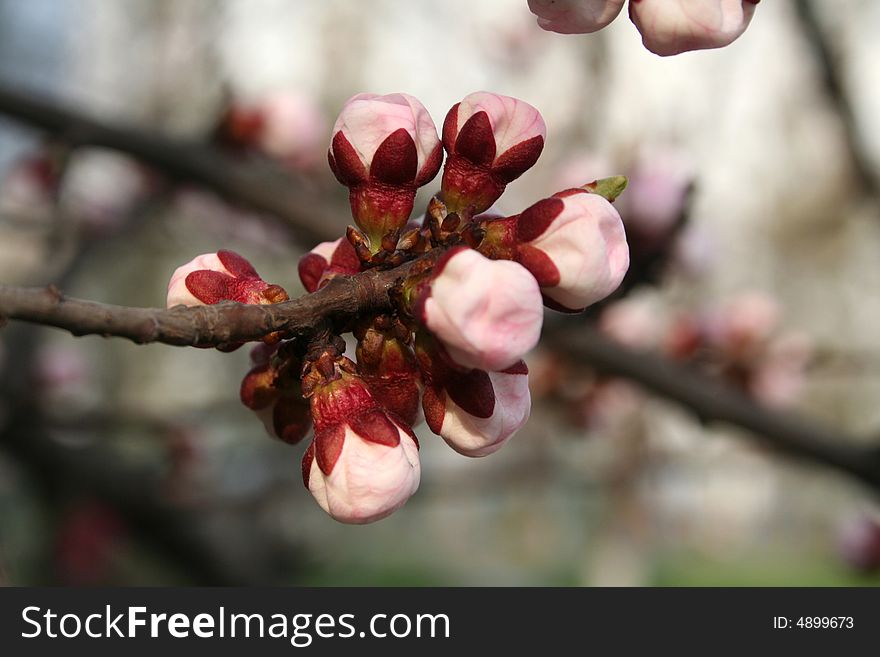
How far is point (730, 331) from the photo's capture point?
2773 mm

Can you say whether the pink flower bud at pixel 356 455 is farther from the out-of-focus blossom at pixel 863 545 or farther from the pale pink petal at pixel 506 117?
the out-of-focus blossom at pixel 863 545

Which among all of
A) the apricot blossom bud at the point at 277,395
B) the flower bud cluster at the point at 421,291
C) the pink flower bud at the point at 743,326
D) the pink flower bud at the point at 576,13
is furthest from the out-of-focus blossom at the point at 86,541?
the pink flower bud at the point at 576,13

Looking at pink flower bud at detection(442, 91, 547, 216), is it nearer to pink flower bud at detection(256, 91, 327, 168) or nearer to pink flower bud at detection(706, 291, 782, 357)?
pink flower bud at detection(256, 91, 327, 168)

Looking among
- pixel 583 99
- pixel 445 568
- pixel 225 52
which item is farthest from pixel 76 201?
pixel 445 568

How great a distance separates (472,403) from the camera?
2.55 ft

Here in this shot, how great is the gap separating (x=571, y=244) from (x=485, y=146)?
17 cm

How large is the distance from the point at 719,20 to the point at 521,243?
0.87 feet

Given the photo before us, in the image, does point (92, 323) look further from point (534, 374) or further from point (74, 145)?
point (534, 374)

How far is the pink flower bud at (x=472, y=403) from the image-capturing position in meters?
0.78

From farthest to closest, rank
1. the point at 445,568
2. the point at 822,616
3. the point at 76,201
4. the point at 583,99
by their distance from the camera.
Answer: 1. the point at 445,568
2. the point at 583,99
3. the point at 76,201
4. the point at 822,616

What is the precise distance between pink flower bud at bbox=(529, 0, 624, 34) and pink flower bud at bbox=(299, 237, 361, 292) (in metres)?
0.32

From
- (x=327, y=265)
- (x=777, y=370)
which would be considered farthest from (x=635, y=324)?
(x=327, y=265)

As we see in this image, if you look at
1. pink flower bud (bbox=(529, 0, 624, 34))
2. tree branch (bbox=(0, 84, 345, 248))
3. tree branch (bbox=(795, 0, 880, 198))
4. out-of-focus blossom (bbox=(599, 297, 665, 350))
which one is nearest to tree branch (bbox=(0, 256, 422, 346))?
pink flower bud (bbox=(529, 0, 624, 34))

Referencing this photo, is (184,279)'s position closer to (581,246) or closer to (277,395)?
(277,395)
